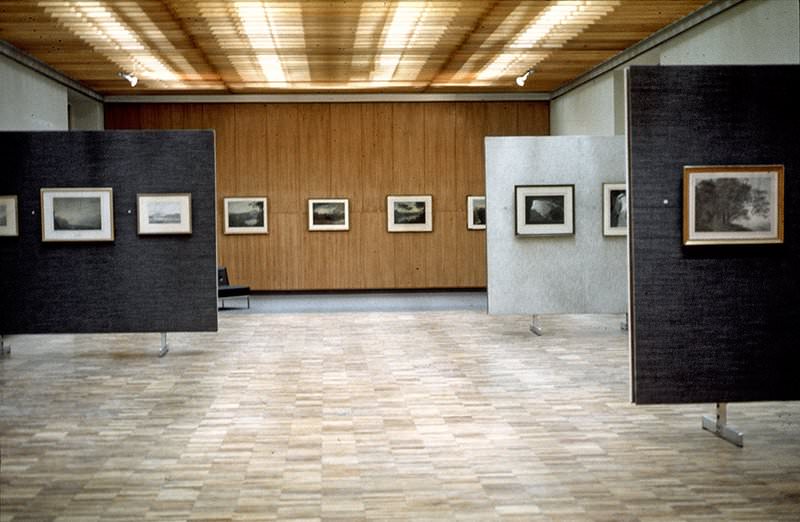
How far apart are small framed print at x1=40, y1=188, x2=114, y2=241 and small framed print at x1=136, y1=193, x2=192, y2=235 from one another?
501 millimetres

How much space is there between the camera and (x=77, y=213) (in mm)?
14734

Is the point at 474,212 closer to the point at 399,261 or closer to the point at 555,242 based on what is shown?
the point at 399,261

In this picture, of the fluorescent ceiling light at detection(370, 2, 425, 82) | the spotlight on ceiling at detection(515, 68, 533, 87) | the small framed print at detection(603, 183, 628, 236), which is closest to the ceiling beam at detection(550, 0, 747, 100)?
the spotlight on ceiling at detection(515, 68, 533, 87)

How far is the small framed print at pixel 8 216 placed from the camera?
48.2 feet

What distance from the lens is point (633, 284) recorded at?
29.1 feet

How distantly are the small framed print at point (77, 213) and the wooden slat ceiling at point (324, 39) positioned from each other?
3839mm

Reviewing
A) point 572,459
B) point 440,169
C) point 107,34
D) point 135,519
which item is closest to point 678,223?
point 572,459

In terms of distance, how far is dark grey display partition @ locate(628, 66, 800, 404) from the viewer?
8758 mm

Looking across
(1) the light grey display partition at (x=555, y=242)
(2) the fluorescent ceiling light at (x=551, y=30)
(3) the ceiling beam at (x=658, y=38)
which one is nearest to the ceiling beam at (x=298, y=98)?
(3) the ceiling beam at (x=658, y=38)

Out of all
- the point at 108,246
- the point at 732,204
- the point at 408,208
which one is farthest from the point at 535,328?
the point at 408,208

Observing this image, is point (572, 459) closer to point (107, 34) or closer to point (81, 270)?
point (81, 270)

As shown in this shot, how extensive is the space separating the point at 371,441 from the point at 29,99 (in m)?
15.9

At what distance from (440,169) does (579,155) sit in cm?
1211

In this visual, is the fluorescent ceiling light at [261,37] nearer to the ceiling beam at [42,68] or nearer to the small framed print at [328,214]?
the small framed print at [328,214]
